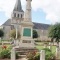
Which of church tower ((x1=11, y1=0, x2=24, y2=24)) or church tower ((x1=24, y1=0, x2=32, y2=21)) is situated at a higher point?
church tower ((x1=11, y1=0, x2=24, y2=24))

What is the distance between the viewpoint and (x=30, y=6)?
3014 cm

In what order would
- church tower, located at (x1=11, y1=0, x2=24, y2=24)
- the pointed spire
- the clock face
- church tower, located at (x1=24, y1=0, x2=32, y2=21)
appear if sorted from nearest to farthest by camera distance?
the clock face, church tower, located at (x1=24, y1=0, x2=32, y2=21), the pointed spire, church tower, located at (x1=11, y1=0, x2=24, y2=24)

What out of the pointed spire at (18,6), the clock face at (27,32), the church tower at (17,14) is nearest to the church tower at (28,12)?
the clock face at (27,32)

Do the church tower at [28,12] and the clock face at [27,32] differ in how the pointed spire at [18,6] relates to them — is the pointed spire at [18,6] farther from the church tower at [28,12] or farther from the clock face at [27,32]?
the clock face at [27,32]

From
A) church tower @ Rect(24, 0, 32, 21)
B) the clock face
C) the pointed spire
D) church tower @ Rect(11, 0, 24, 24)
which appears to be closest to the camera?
the clock face

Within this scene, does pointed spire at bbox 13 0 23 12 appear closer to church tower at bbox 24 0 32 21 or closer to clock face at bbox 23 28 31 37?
church tower at bbox 24 0 32 21

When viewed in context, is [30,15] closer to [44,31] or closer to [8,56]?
[8,56]

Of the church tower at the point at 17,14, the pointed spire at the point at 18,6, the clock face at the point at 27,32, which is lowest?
the clock face at the point at 27,32

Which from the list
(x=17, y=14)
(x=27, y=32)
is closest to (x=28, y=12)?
(x=27, y=32)

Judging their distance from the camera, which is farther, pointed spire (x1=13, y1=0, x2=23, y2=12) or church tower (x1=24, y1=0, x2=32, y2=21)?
pointed spire (x1=13, y1=0, x2=23, y2=12)

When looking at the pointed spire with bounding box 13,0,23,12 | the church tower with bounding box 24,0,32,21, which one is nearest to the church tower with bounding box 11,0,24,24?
the pointed spire with bounding box 13,0,23,12

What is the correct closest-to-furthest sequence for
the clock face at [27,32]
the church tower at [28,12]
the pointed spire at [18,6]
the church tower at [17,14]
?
the clock face at [27,32] → the church tower at [28,12] → the pointed spire at [18,6] → the church tower at [17,14]

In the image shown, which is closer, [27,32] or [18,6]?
[27,32]

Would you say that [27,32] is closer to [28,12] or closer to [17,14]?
[28,12]
